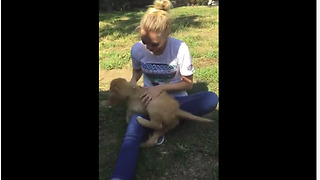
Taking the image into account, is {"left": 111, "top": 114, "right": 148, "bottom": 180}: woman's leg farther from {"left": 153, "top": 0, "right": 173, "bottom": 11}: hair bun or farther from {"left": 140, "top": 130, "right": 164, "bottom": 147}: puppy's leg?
{"left": 153, "top": 0, "right": 173, "bottom": 11}: hair bun

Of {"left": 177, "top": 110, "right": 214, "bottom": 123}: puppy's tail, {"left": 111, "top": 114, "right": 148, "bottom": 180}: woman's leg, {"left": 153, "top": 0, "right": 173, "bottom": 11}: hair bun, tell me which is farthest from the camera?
{"left": 177, "top": 110, "right": 214, "bottom": 123}: puppy's tail

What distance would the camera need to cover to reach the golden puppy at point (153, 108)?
1923 millimetres

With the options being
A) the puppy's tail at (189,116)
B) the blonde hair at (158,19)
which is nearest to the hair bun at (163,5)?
the blonde hair at (158,19)

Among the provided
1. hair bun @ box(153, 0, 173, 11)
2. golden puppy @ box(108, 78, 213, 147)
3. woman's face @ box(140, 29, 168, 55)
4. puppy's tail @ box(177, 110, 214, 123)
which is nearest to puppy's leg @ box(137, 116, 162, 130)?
golden puppy @ box(108, 78, 213, 147)

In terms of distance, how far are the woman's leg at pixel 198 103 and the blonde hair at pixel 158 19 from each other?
1.24 ft

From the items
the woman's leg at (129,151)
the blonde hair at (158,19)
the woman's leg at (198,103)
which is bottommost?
the woman's leg at (129,151)

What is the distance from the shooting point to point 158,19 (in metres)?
1.81

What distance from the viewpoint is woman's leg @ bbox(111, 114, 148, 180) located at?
1.74 metres

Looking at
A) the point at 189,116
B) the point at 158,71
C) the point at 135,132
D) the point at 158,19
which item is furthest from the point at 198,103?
the point at 158,19

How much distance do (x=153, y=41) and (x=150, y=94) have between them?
0.26 meters

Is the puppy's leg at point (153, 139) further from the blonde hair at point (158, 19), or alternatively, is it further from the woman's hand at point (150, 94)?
the blonde hair at point (158, 19)

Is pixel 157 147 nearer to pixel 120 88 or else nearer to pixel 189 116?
pixel 189 116

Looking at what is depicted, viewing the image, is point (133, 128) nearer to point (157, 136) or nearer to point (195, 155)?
point (157, 136)
